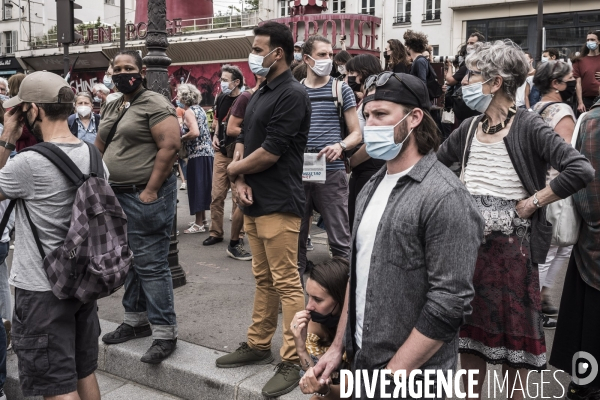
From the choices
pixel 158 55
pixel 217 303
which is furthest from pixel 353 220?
pixel 158 55

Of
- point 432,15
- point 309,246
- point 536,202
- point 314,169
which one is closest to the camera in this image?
point 536,202

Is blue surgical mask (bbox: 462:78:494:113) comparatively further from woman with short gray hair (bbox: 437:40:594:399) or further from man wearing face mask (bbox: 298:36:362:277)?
man wearing face mask (bbox: 298:36:362:277)

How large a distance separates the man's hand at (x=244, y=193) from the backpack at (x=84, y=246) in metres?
0.88

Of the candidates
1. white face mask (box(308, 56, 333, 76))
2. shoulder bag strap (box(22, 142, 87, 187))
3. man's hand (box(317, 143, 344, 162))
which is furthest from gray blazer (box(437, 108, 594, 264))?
shoulder bag strap (box(22, 142, 87, 187))

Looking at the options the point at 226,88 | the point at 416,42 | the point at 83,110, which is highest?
the point at 416,42

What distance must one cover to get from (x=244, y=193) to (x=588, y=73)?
7.59 meters

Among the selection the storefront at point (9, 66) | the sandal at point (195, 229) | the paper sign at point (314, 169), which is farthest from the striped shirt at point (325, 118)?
the storefront at point (9, 66)

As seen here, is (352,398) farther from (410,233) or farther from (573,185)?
(573,185)

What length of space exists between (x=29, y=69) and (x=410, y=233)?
1754 inches

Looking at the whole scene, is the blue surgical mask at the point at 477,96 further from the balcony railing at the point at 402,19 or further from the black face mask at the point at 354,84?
the balcony railing at the point at 402,19

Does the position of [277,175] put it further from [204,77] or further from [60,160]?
[204,77]

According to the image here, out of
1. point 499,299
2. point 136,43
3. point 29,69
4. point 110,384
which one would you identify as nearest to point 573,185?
point 499,299

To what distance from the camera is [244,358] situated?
4039 mm

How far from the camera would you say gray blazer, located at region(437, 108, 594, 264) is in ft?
9.64
